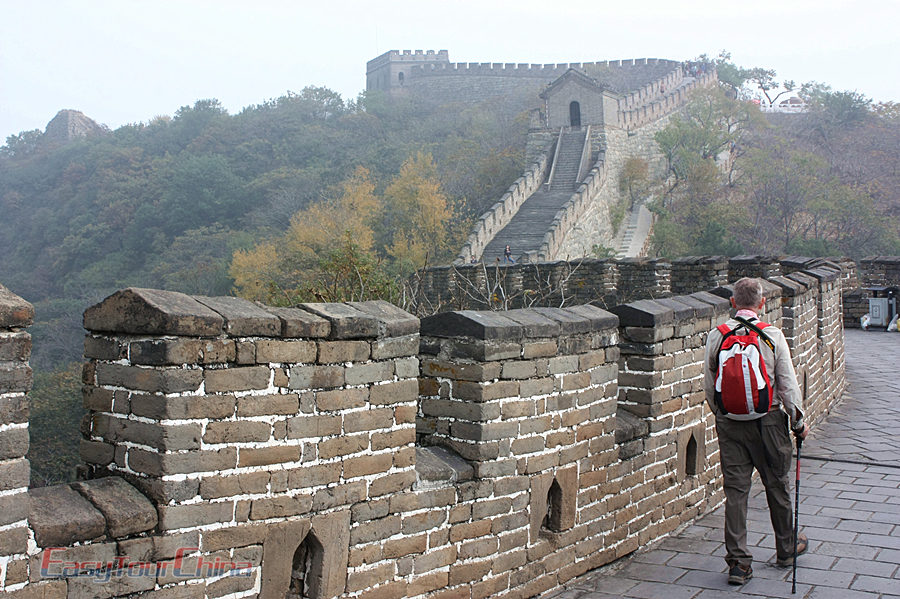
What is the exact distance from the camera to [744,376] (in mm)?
3986

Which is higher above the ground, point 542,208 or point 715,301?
point 542,208

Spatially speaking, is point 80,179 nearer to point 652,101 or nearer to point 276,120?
point 276,120

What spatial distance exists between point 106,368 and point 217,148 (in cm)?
7149

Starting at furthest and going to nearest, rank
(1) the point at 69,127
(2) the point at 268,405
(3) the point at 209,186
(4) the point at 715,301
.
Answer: (1) the point at 69,127
(3) the point at 209,186
(4) the point at 715,301
(2) the point at 268,405

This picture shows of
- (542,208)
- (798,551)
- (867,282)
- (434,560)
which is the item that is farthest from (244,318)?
(542,208)

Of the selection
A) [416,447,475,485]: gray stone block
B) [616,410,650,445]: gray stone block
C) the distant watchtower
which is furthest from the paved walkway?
the distant watchtower

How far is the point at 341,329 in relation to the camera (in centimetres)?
300

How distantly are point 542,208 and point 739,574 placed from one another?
2898cm

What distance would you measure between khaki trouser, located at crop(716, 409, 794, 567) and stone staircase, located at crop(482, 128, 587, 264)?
2107 cm

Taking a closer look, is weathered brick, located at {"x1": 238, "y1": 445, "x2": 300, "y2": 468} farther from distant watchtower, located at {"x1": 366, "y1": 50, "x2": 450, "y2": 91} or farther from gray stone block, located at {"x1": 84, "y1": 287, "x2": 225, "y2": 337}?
distant watchtower, located at {"x1": 366, "y1": 50, "x2": 450, "y2": 91}

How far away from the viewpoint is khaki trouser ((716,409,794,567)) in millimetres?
4070

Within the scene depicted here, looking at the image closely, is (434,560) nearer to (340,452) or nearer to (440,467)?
(440,467)

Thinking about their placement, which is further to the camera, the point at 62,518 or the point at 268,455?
the point at 268,455

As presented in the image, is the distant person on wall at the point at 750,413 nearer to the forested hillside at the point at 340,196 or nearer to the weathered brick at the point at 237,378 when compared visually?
the weathered brick at the point at 237,378
